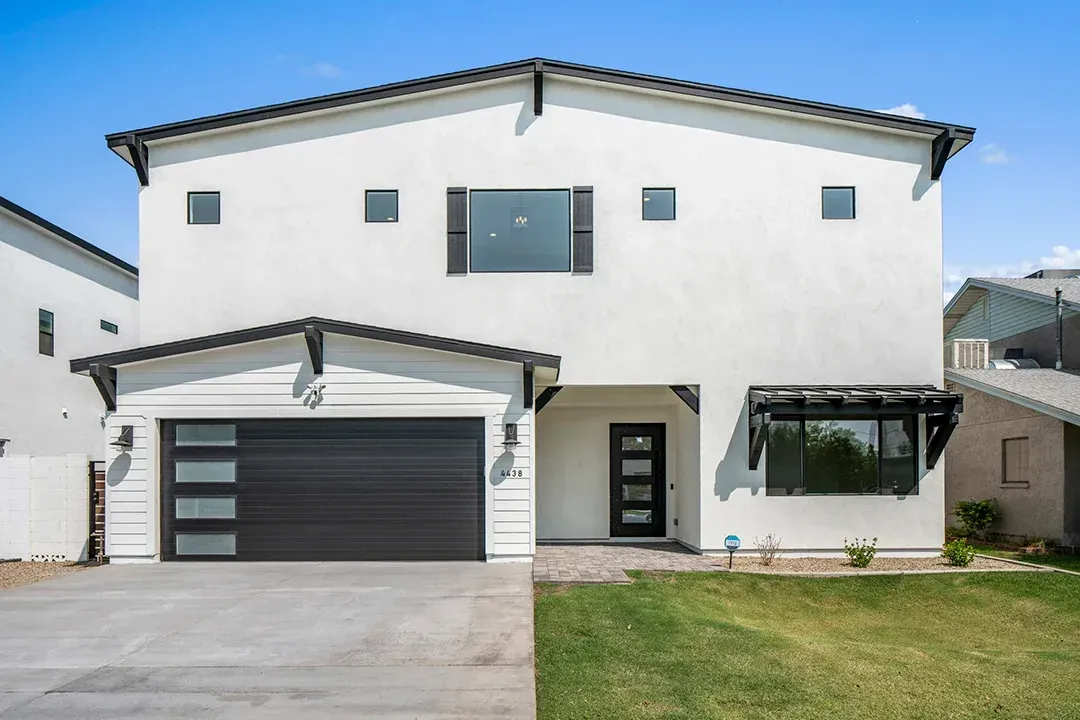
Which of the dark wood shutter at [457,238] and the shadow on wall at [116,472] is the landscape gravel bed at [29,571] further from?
the dark wood shutter at [457,238]

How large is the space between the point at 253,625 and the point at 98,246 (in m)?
15.3

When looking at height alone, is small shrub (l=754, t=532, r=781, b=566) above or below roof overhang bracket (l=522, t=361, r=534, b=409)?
below

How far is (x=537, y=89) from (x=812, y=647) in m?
9.31

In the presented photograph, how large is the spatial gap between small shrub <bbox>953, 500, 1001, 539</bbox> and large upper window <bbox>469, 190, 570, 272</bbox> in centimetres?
927

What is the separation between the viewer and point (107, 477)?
11891 millimetres

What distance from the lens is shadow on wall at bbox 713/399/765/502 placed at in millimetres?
12875

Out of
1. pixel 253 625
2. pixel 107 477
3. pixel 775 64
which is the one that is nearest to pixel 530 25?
pixel 775 64

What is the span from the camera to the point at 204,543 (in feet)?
39.4

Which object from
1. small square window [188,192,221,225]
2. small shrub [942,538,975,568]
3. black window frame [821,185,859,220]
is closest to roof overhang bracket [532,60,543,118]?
black window frame [821,185,859,220]

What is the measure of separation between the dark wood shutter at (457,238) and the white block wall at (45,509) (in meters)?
6.50

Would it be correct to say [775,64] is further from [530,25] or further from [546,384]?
[546,384]

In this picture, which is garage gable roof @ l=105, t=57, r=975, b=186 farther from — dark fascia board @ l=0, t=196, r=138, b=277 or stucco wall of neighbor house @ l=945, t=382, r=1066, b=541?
stucco wall of neighbor house @ l=945, t=382, r=1066, b=541

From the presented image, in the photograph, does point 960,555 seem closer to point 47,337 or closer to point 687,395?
point 687,395

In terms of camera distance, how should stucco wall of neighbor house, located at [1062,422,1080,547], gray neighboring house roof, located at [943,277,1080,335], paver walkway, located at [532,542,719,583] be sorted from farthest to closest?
gray neighboring house roof, located at [943,277,1080,335]
stucco wall of neighbor house, located at [1062,422,1080,547]
paver walkway, located at [532,542,719,583]
